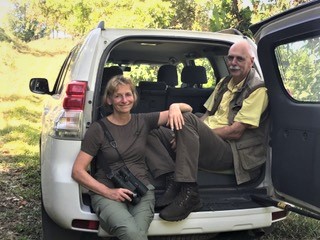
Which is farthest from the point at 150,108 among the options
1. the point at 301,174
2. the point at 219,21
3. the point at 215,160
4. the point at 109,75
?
the point at 219,21

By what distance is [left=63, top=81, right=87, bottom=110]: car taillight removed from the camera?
2.90m

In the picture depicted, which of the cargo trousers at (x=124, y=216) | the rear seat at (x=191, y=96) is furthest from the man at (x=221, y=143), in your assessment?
the rear seat at (x=191, y=96)

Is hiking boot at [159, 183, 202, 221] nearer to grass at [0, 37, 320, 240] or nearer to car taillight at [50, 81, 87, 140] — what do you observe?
car taillight at [50, 81, 87, 140]

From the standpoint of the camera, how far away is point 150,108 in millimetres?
4711

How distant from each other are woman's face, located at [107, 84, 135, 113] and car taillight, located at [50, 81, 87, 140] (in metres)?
0.26

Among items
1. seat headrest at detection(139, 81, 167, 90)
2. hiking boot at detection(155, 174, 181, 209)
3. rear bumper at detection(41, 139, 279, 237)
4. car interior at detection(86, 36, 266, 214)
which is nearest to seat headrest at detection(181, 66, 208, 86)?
car interior at detection(86, 36, 266, 214)

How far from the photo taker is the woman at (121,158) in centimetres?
275

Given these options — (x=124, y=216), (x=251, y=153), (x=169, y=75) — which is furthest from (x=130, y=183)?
(x=169, y=75)

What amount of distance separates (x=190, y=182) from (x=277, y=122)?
733 millimetres

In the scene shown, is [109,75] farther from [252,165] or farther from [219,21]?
[219,21]

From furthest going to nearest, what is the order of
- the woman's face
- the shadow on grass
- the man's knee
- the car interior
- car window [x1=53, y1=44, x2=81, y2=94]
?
the shadow on grass
car window [x1=53, y1=44, x2=81, y2=94]
the car interior
the woman's face
the man's knee

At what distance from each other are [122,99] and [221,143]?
82 cm

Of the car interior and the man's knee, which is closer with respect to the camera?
the man's knee

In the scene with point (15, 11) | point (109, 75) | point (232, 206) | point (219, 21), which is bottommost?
point (232, 206)
